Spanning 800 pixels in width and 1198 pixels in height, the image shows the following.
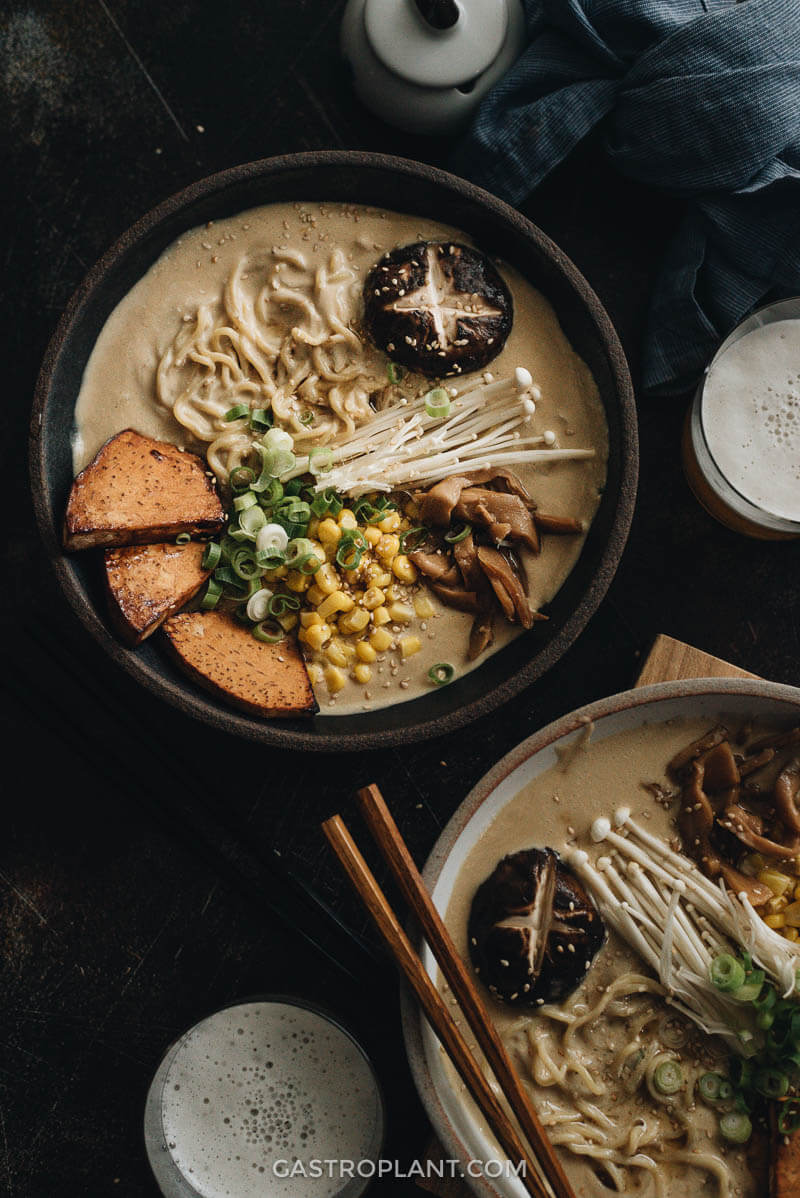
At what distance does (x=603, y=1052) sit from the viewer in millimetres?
3049

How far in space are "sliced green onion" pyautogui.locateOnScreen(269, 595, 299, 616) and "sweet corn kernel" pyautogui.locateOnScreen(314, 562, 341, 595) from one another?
0.10 meters

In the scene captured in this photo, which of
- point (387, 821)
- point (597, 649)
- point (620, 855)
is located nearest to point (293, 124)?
point (597, 649)

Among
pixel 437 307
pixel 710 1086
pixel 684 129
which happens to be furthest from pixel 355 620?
pixel 684 129

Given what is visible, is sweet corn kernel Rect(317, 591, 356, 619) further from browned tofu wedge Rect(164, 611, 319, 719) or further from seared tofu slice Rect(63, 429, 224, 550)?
seared tofu slice Rect(63, 429, 224, 550)

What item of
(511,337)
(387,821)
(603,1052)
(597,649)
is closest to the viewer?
(387,821)

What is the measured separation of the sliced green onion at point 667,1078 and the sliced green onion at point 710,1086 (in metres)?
0.07

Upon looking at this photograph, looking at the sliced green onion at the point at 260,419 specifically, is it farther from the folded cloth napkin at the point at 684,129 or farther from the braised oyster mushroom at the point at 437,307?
the folded cloth napkin at the point at 684,129

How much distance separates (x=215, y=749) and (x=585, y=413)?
1820 millimetres

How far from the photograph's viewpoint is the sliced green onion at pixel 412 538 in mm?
3199

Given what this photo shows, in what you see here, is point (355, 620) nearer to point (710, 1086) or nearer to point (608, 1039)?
point (608, 1039)

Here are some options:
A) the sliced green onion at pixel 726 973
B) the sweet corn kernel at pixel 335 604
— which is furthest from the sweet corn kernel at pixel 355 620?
the sliced green onion at pixel 726 973

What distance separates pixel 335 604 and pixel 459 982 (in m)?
1.25

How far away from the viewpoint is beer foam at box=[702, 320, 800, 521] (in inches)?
129

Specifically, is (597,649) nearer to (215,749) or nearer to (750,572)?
(750,572)
